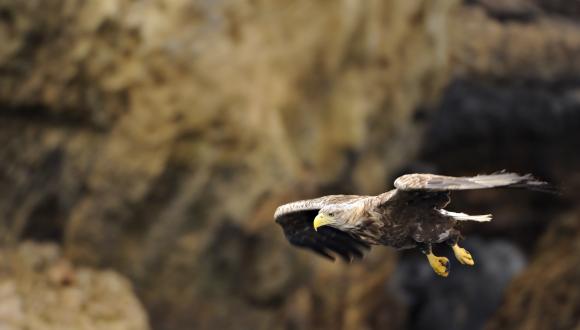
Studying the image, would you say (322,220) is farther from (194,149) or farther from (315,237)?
(194,149)

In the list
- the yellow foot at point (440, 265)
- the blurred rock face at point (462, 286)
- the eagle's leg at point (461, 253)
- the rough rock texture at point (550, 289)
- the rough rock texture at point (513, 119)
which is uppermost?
the eagle's leg at point (461, 253)

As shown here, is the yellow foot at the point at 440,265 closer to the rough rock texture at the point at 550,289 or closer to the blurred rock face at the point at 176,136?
the blurred rock face at the point at 176,136

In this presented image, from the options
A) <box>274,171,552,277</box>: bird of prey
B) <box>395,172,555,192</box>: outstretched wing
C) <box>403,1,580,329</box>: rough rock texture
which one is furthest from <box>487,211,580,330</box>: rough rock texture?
<box>395,172,555,192</box>: outstretched wing

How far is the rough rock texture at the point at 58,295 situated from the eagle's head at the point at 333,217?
4.63m

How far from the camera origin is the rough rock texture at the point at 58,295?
8656mm

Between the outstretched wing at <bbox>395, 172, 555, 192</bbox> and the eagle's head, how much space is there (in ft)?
2.35

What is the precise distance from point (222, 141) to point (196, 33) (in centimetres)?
137

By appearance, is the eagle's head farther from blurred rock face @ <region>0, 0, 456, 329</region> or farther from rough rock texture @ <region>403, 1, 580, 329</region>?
rough rock texture @ <region>403, 1, 580, 329</region>

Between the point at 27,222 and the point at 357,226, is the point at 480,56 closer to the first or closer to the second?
the point at 27,222

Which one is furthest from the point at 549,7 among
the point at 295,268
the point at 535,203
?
the point at 295,268

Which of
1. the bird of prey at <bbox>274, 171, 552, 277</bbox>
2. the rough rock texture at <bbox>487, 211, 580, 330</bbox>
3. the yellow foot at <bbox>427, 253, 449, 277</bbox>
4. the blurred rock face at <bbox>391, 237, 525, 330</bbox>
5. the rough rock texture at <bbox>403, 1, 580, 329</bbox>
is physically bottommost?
the blurred rock face at <bbox>391, 237, 525, 330</bbox>

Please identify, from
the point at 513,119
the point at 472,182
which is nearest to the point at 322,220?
the point at 472,182

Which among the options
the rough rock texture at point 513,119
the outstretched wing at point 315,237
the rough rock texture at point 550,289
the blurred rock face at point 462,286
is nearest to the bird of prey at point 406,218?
the outstretched wing at point 315,237

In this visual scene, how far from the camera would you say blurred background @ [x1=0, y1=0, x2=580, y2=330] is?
30.8 ft
